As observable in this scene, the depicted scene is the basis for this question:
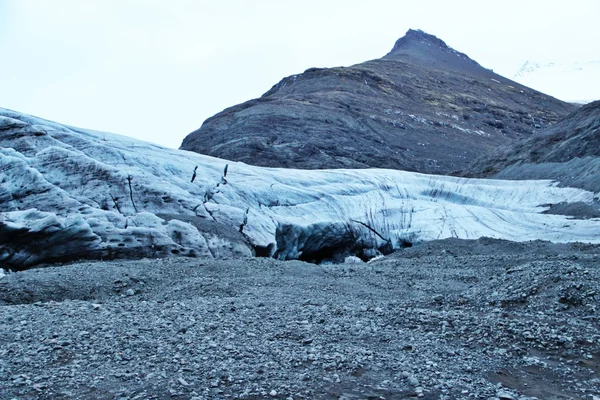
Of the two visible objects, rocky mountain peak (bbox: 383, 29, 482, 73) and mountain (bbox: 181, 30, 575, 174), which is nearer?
mountain (bbox: 181, 30, 575, 174)

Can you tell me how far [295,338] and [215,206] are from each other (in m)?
10.8

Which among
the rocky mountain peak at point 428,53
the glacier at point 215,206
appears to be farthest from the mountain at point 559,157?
the rocky mountain peak at point 428,53

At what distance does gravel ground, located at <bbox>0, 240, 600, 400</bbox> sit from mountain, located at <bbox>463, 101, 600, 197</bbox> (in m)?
16.5

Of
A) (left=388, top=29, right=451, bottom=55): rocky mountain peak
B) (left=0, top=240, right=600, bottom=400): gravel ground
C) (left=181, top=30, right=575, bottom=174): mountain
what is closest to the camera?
(left=0, top=240, right=600, bottom=400): gravel ground

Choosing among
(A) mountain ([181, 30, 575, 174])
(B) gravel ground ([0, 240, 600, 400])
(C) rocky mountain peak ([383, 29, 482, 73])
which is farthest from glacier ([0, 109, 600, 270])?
(C) rocky mountain peak ([383, 29, 482, 73])

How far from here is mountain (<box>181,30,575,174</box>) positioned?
4191 cm

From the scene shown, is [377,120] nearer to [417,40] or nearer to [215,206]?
[215,206]

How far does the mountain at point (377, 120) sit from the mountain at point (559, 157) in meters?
6.65

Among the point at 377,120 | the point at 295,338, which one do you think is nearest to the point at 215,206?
the point at 295,338

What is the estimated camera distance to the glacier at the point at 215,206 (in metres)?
14.6

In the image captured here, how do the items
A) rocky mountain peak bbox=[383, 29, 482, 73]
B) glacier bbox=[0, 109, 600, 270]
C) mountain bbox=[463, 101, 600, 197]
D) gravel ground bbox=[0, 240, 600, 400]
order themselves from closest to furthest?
→ gravel ground bbox=[0, 240, 600, 400]
glacier bbox=[0, 109, 600, 270]
mountain bbox=[463, 101, 600, 197]
rocky mountain peak bbox=[383, 29, 482, 73]

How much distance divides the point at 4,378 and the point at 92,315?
2.52 metres

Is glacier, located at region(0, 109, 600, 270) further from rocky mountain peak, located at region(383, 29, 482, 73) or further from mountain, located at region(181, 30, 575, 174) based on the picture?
rocky mountain peak, located at region(383, 29, 482, 73)

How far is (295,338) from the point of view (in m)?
7.10
